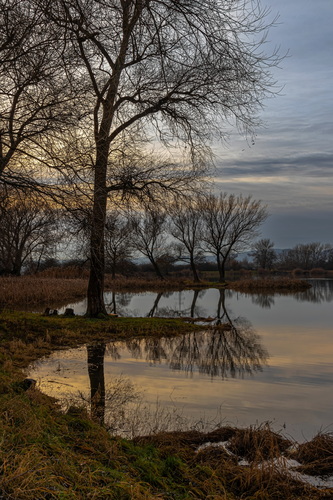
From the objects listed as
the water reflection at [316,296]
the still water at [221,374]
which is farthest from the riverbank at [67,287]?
the still water at [221,374]

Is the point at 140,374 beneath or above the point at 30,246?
beneath

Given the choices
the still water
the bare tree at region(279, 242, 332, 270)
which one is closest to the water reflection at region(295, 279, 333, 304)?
the still water

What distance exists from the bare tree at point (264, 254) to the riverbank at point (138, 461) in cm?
7195

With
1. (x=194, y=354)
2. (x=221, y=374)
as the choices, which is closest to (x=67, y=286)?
(x=194, y=354)

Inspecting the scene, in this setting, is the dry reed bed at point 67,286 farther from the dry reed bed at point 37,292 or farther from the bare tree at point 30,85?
the bare tree at point 30,85

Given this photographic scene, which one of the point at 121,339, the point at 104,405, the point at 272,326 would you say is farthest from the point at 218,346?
the point at 104,405

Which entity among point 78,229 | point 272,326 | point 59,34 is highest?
point 59,34

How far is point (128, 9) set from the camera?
14.4 ft

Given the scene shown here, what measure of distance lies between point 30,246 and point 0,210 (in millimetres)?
35665

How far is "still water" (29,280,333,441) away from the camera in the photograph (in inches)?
267

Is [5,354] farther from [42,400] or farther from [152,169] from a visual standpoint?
[152,169]

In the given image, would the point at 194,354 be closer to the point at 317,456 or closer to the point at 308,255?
the point at 317,456

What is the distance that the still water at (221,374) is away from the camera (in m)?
6.79

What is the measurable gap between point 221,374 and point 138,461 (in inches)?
205
